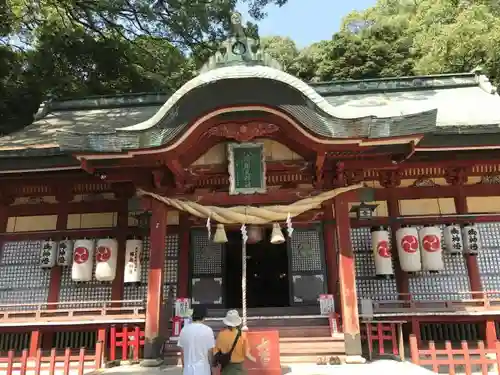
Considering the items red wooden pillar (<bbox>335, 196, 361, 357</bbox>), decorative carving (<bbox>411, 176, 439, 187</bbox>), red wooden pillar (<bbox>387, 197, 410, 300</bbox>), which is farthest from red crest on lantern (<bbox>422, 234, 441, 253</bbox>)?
red wooden pillar (<bbox>335, 196, 361, 357</bbox>)

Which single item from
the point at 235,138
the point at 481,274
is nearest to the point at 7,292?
the point at 235,138

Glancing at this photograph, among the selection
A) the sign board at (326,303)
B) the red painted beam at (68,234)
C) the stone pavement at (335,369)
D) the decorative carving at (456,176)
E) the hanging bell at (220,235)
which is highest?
the decorative carving at (456,176)

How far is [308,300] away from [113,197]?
195 inches

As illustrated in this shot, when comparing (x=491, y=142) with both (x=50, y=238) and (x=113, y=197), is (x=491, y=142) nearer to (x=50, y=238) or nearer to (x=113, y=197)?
(x=113, y=197)

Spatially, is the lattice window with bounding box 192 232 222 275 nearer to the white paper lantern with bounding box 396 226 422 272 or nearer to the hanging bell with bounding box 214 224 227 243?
the hanging bell with bounding box 214 224 227 243

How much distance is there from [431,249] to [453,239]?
0.59m

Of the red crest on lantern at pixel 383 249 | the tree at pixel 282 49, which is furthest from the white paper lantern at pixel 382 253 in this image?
the tree at pixel 282 49

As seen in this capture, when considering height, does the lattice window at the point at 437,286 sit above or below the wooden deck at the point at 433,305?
above

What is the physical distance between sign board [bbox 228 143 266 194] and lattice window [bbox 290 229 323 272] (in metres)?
1.87

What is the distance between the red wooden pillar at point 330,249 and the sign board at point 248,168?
1610 mm

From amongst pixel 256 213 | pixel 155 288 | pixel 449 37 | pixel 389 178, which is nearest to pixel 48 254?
pixel 155 288

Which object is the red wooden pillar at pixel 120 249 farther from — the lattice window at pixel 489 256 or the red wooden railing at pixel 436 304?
the lattice window at pixel 489 256

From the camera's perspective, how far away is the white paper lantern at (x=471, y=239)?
30.1 ft

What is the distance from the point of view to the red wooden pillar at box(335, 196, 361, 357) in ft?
25.0
